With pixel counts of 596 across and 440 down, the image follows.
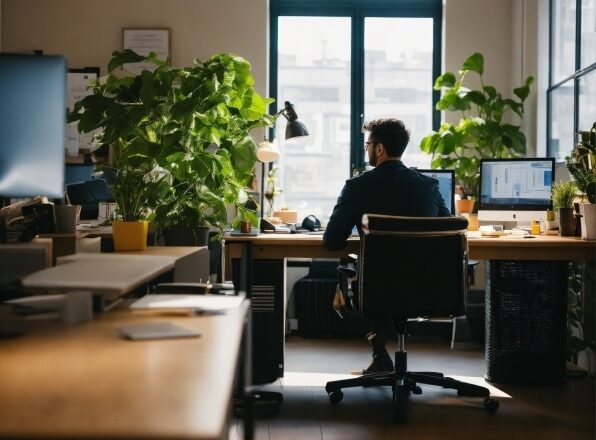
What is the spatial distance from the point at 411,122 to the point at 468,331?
Answer: 1.79 meters

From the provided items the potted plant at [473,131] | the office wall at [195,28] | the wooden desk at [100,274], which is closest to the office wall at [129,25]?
the office wall at [195,28]

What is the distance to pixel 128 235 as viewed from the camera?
2844mm

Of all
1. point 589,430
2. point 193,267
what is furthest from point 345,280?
point 589,430

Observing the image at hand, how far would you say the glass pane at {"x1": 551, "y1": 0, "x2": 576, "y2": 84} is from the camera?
4.90m

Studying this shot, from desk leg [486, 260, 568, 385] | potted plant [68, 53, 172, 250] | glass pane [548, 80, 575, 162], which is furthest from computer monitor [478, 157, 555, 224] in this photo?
potted plant [68, 53, 172, 250]

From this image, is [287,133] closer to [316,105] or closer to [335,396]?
[335,396]

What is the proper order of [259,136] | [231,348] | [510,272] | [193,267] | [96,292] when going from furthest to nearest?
[259,136], [510,272], [193,267], [96,292], [231,348]

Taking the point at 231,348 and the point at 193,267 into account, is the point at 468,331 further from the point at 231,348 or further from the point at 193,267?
the point at 231,348

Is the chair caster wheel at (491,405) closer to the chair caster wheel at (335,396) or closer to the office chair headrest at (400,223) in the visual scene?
the chair caster wheel at (335,396)

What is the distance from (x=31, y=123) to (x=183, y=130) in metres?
1.85

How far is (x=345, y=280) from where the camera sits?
11.9 feet

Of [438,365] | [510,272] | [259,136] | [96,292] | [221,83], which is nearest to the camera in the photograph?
[96,292]

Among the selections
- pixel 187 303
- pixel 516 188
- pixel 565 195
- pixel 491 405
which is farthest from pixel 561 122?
→ pixel 187 303

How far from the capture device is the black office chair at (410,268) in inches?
128
